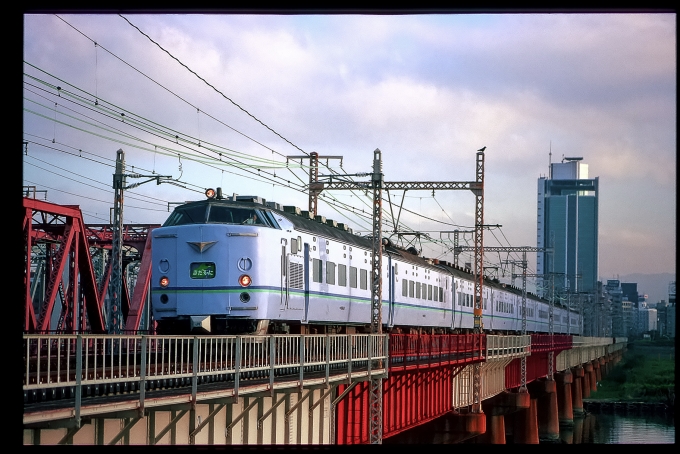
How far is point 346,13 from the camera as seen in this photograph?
7.38 m

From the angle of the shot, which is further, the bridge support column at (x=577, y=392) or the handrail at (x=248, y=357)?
the bridge support column at (x=577, y=392)

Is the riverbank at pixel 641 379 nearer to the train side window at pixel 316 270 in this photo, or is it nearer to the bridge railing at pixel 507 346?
the bridge railing at pixel 507 346

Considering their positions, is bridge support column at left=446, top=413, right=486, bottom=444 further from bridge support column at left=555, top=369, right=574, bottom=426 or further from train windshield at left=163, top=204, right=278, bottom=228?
bridge support column at left=555, top=369, right=574, bottom=426

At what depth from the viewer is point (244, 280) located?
2530 cm

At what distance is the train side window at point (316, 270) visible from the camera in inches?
1131

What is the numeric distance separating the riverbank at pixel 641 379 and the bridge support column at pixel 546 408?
762 inches

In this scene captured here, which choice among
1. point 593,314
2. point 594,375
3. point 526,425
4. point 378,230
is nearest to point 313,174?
point 378,230

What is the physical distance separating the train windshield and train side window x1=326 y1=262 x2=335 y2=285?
417cm

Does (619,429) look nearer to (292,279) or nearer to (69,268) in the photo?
(69,268)

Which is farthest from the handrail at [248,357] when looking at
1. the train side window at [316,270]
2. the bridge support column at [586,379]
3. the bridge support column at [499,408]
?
the bridge support column at [586,379]

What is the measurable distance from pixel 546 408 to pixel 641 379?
224 feet
